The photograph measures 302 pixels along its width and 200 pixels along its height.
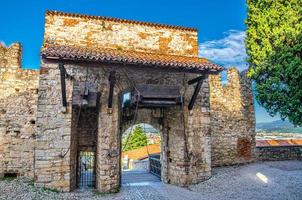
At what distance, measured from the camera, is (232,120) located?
13852 millimetres

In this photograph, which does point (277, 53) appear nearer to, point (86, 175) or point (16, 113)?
point (86, 175)

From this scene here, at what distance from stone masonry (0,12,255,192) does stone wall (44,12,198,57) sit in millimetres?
35

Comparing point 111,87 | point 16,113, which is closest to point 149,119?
point 111,87

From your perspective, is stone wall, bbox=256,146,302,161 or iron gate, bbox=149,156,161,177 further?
stone wall, bbox=256,146,302,161

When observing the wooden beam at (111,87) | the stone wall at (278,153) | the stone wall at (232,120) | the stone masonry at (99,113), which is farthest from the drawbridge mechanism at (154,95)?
the stone wall at (278,153)

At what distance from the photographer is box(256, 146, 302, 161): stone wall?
1414 cm

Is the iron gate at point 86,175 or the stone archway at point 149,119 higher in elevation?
the stone archway at point 149,119

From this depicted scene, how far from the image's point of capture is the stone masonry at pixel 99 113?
8.61 metres

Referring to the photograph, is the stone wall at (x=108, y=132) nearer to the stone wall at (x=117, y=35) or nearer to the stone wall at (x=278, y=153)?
the stone wall at (x=117, y=35)

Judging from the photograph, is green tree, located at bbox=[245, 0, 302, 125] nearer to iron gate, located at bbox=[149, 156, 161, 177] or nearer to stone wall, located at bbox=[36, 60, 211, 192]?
stone wall, located at bbox=[36, 60, 211, 192]

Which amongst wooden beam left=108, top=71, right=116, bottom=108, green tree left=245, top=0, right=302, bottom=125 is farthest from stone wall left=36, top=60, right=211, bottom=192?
green tree left=245, top=0, right=302, bottom=125

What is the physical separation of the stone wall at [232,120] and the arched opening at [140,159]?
3130 millimetres

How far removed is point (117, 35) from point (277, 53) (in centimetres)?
681

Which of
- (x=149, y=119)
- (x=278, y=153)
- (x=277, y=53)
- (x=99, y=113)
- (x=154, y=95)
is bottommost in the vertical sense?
(x=278, y=153)
